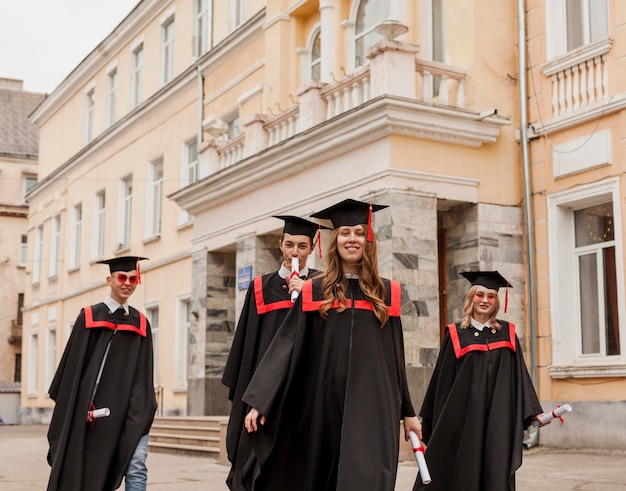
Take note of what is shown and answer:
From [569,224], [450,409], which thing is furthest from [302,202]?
[450,409]

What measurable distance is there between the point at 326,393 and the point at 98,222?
84.0ft

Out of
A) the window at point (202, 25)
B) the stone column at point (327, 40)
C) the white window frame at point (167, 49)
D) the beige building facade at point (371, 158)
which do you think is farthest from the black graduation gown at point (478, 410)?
the white window frame at point (167, 49)

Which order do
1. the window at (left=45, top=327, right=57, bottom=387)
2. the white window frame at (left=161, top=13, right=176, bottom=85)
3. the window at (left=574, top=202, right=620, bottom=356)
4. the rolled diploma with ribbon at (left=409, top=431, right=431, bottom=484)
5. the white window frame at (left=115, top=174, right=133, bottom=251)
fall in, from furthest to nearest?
the window at (left=45, top=327, right=57, bottom=387) < the white window frame at (left=115, top=174, right=133, bottom=251) < the white window frame at (left=161, top=13, right=176, bottom=85) < the window at (left=574, top=202, right=620, bottom=356) < the rolled diploma with ribbon at (left=409, top=431, right=431, bottom=484)

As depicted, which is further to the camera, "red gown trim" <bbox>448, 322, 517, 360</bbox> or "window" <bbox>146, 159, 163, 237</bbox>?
"window" <bbox>146, 159, 163, 237</bbox>

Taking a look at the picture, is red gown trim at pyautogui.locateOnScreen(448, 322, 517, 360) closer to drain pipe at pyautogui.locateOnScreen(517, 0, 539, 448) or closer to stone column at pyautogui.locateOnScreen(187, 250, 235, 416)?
drain pipe at pyautogui.locateOnScreen(517, 0, 539, 448)

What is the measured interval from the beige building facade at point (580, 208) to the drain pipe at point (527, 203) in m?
0.11

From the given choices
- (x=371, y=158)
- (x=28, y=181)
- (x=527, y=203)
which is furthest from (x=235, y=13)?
(x=28, y=181)

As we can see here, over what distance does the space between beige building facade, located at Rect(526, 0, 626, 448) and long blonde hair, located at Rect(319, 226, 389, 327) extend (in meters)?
7.73

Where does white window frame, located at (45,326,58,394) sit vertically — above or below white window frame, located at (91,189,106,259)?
below

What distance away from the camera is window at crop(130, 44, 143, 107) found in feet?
95.2

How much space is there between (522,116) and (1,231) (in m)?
38.5

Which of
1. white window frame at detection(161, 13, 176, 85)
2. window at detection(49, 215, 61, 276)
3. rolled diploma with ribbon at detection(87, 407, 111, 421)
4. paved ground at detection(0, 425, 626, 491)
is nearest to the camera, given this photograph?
rolled diploma with ribbon at detection(87, 407, 111, 421)

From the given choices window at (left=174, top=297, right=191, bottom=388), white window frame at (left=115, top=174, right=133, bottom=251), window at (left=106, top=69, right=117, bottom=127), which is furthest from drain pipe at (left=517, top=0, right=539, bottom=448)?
window at (left=106, top=69, right=117, bottom=127)

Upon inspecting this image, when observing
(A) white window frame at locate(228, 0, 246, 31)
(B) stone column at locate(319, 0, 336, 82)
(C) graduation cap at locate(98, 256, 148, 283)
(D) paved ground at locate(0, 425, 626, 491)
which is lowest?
(D) paved ground at locate(0, 425, 626, 491)
